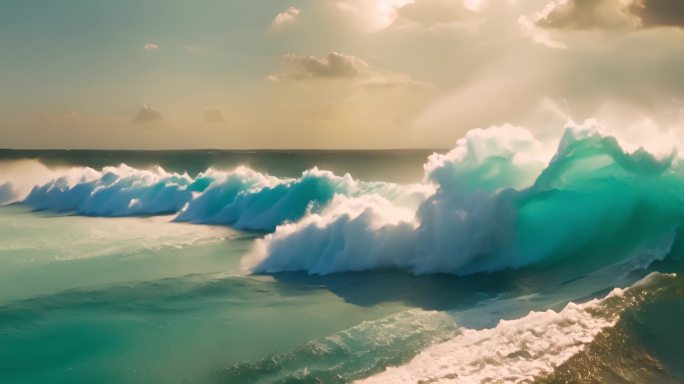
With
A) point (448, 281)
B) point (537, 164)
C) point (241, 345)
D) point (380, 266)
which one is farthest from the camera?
point (537, 164)

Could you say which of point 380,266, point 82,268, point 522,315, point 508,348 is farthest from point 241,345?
point 82,268

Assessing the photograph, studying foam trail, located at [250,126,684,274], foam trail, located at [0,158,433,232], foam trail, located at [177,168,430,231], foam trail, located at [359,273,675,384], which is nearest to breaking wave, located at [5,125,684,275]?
foam trail, located at [250,126,684,274]

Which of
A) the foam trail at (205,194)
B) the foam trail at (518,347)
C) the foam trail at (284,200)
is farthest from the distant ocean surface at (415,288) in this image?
the foam trail at (284,200)

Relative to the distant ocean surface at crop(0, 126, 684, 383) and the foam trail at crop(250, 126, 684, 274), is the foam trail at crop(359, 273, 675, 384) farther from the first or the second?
the foam trail at crop(250, 126, 684, 274)

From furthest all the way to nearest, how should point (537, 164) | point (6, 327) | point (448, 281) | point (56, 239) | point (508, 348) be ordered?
point (56, 239) → point (537, 164) → point (448, 281) → point (6, 327) → point (508, 348)

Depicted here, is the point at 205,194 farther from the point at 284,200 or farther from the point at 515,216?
the point at 515,216

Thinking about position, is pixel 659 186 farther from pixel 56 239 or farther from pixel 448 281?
pixel 56 239

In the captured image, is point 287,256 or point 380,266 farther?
point 287,256
